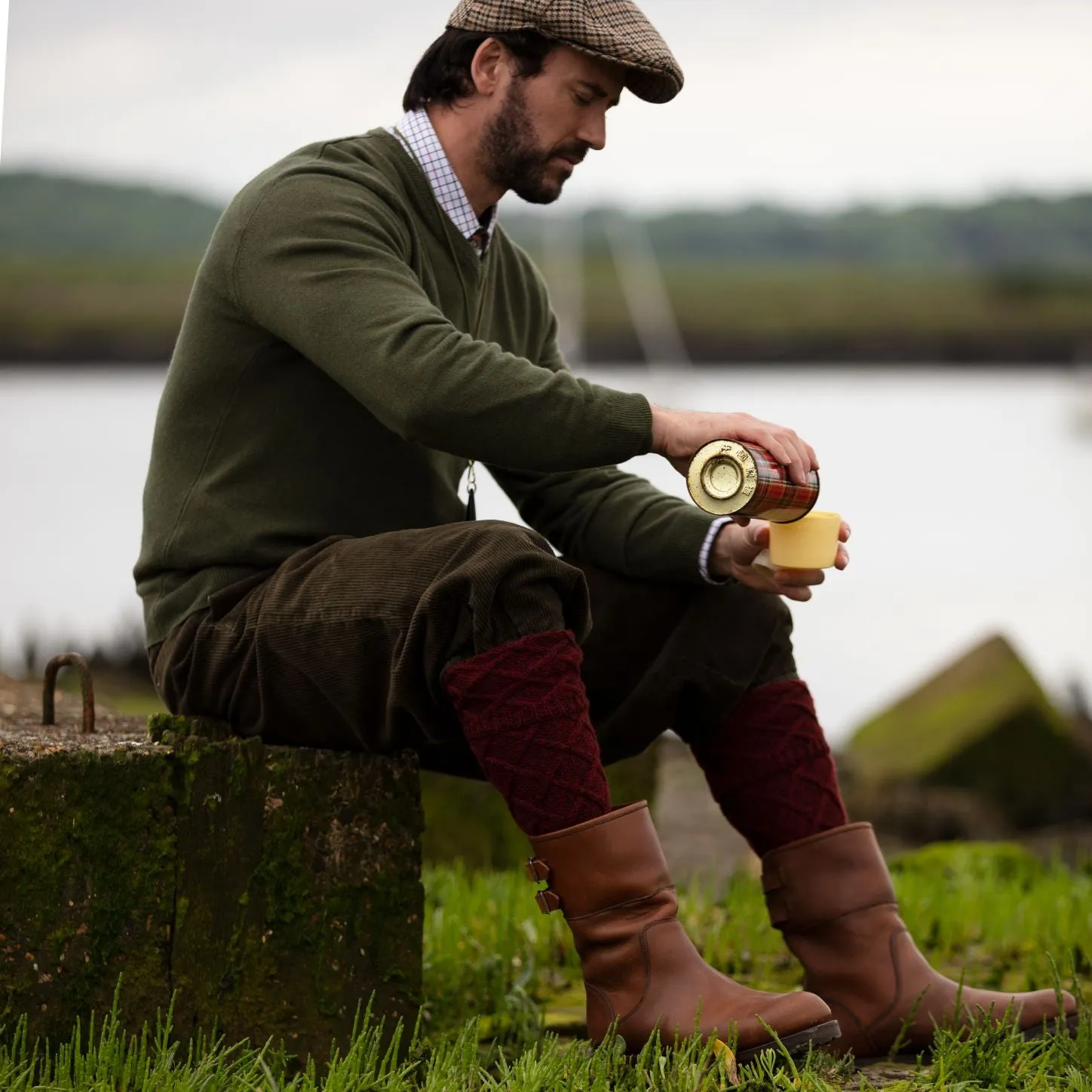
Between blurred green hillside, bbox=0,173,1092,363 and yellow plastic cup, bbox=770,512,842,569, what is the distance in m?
16.0

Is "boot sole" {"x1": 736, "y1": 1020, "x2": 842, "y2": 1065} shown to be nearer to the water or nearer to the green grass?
the green grass

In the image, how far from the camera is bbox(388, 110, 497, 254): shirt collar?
2.53m

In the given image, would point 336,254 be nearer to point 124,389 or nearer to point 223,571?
point 223,571

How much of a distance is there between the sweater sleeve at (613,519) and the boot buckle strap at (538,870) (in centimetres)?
56

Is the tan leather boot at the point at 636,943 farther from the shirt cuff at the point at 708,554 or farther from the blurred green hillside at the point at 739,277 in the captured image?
the blurred green hillside at the point at 739,277

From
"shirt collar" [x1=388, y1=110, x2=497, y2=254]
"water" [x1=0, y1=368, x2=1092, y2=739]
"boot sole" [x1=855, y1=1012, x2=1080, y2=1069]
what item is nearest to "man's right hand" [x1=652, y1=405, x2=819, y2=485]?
"shirt collar" [x1=388, y1=110, x2=497, y2=254]

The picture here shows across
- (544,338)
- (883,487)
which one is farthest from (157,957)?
(883,487)

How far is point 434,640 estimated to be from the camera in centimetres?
209

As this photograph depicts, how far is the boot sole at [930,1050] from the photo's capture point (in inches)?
91.2

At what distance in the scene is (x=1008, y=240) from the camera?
31.4 metres

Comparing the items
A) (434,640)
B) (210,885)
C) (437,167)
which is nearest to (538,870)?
(434,640)

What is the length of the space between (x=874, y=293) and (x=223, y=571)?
27.7m

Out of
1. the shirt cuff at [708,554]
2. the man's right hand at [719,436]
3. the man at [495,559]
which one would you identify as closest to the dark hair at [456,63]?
the man at [495,559]

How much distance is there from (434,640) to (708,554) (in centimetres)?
56
